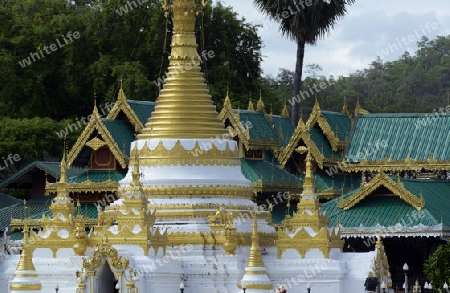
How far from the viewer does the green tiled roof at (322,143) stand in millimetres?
53812

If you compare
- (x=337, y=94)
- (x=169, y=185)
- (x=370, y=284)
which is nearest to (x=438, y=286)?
(x=370, y=284)

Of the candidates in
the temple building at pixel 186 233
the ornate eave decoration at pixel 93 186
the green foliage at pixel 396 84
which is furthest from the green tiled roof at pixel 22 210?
the green foliage at pixel 396 84

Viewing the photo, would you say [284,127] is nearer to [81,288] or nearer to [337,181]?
[337,181]

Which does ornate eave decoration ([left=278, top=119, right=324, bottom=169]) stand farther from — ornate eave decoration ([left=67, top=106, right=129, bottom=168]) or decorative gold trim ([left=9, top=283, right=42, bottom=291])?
decorative gold trim ([left=9, top=283, right=42, bottom=291])

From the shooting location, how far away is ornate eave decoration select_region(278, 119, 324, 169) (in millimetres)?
53156

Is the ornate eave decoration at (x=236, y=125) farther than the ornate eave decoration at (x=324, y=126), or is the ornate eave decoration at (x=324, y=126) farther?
the ornate eave decoration at (x=324, y=126)

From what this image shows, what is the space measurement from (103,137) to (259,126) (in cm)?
513

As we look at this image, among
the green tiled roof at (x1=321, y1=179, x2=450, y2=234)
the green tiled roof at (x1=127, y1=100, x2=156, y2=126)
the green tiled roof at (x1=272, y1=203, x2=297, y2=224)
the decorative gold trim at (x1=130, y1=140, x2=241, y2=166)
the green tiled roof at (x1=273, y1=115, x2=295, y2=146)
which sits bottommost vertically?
the decorative gold trim at (x1=130, y1=140, x2=241, y2=166)

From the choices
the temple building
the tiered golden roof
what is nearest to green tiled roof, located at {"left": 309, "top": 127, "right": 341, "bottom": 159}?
the temple building

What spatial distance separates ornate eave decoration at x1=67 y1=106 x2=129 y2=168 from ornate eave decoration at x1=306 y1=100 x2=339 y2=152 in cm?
608

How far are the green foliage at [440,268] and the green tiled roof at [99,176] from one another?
1144 centimetres

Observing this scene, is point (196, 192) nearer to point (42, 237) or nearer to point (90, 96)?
point (42, 237)

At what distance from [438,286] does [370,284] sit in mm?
2989

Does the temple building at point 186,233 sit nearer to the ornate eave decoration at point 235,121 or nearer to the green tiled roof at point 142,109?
the ornate eave decoration at point 235,121
